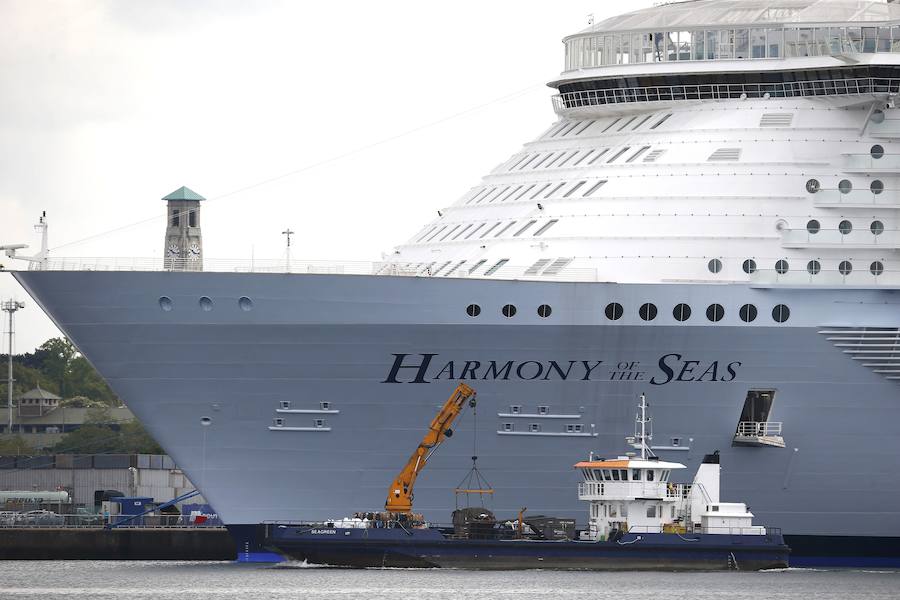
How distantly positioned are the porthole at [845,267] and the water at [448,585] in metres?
7.19

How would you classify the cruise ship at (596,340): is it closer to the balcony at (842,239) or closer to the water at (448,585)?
the balcony at (842,239)

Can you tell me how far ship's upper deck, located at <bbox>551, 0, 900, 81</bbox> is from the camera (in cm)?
5403

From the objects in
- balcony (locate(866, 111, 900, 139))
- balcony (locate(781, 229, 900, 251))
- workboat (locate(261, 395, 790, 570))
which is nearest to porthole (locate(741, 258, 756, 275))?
balcony (locate(781, 229, 900, 251))

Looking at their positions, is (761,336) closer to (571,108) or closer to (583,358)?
(583,358)

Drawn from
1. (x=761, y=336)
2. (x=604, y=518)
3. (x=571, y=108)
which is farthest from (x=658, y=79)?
(x=604, y=518)

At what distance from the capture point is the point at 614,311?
50.5 m

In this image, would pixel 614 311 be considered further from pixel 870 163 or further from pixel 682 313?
pixel 870 163

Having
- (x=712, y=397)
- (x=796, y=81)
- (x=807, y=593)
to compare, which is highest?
(x=796, y=81)

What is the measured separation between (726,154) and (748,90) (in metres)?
2.30

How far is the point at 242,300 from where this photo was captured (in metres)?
50.2

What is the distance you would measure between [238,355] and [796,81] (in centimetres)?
1530

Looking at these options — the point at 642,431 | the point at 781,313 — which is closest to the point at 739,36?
the point at 781,313

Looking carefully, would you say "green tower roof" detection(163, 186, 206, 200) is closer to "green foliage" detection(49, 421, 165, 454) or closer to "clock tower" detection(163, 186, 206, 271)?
"clock tower" detection(163, 186, 206, 271)

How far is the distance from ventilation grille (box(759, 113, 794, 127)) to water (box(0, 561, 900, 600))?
35.4ft
